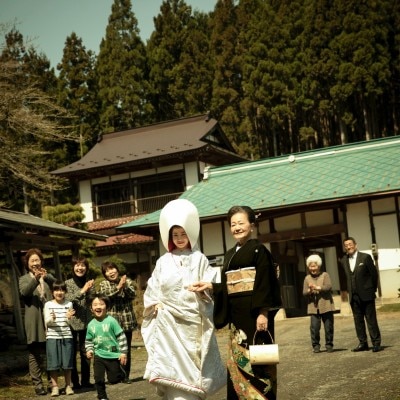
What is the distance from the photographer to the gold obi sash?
5.26 meters

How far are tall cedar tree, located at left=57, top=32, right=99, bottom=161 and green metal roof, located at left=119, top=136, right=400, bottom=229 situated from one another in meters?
16.5

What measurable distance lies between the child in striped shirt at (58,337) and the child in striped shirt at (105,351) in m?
1.08

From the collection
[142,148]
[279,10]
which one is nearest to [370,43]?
[279,10]

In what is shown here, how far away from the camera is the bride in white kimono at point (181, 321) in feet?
17.8

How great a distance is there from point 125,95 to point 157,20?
585 centimetres

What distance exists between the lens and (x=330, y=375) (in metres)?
8.13

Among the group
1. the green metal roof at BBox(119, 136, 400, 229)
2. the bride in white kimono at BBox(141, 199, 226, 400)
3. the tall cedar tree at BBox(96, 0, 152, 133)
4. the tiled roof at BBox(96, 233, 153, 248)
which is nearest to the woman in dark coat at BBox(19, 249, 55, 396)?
the bride in white kimono at BBox(141, 199, 226, 400)

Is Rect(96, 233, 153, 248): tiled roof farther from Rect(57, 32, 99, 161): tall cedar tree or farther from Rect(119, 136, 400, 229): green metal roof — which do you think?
Rect(57, 32, 99, 161): tall cedar tree

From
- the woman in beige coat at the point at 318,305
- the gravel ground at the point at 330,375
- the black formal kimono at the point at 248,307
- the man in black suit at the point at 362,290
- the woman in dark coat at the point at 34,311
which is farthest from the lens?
the woman in beige coat at the point at 318,305

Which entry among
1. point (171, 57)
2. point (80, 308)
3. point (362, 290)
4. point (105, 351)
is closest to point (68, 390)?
point (80, 308)

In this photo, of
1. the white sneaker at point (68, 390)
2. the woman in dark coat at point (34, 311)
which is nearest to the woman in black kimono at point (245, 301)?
the white sneaker at point (68, 390)

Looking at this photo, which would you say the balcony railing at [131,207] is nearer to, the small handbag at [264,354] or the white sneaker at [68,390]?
the white sneaker at [68,390]

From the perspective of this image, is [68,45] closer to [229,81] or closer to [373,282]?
[229,81]

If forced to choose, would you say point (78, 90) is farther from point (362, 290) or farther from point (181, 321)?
point (181, 321)
